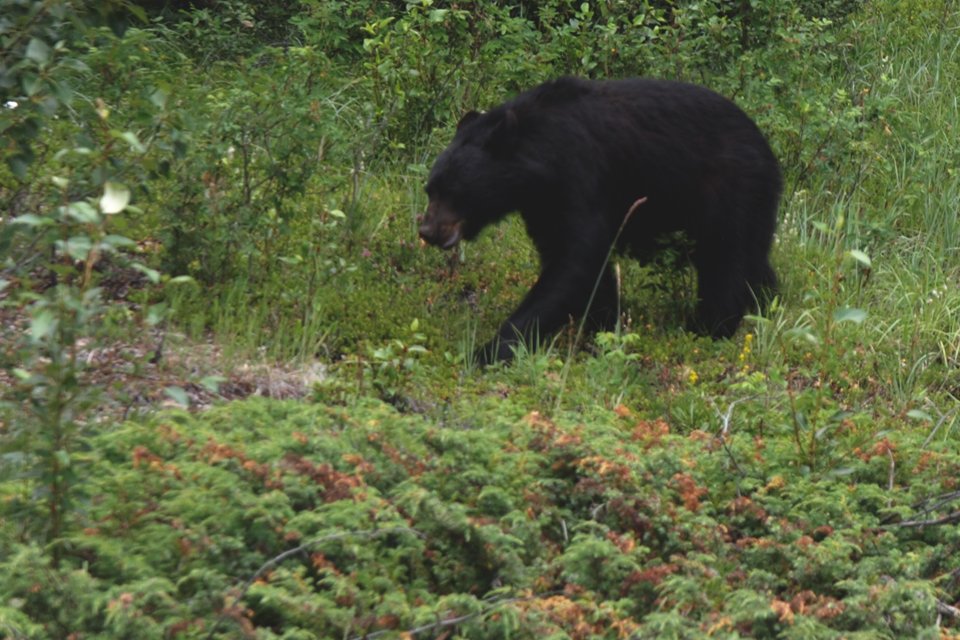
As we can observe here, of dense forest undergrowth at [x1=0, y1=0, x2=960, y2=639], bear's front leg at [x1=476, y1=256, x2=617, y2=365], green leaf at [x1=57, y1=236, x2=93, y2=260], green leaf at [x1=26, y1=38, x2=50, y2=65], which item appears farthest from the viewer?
bear's front leg at [x1=476, y1=256, x2=617, y2=365]

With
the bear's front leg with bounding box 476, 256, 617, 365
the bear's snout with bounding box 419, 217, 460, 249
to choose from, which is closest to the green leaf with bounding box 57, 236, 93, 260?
the bear's front leg with bounding box 476, 256, 617, 365

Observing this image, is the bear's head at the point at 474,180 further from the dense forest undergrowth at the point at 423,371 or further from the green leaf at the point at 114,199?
the green leaf at the point at 114,199

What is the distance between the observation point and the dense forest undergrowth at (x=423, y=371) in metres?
3.79

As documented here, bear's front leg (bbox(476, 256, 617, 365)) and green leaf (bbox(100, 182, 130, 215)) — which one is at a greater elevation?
green leaf (bbox(100, 182, 130, 215))

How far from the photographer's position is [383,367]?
5.82 meters

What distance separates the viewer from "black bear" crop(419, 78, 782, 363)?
718cm

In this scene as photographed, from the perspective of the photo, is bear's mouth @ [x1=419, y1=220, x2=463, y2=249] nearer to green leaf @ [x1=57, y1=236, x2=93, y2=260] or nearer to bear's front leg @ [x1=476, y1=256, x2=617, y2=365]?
bear's front leg @ [x1=476, y1=256, x2=617, y2=365]

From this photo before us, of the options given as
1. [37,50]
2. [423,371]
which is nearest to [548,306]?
[423,371]

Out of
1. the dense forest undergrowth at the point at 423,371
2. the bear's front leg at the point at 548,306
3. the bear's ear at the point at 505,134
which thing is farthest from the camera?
the bear's ear at the point at 505,134

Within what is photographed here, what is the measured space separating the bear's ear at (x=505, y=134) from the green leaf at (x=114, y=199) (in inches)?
145

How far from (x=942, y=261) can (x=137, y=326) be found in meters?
5.09

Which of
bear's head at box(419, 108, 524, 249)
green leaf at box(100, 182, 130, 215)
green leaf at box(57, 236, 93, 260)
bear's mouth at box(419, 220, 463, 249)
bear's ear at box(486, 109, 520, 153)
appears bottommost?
bear's mouth at box(419, 220, 463, 249)

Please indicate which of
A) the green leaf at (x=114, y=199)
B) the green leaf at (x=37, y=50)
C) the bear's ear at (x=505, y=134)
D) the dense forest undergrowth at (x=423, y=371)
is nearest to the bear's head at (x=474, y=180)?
the bear's ear at (x=505, y=134)

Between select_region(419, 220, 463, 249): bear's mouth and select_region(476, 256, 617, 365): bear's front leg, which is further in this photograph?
select_region(419, 220, 463, 249): bear's mouth
